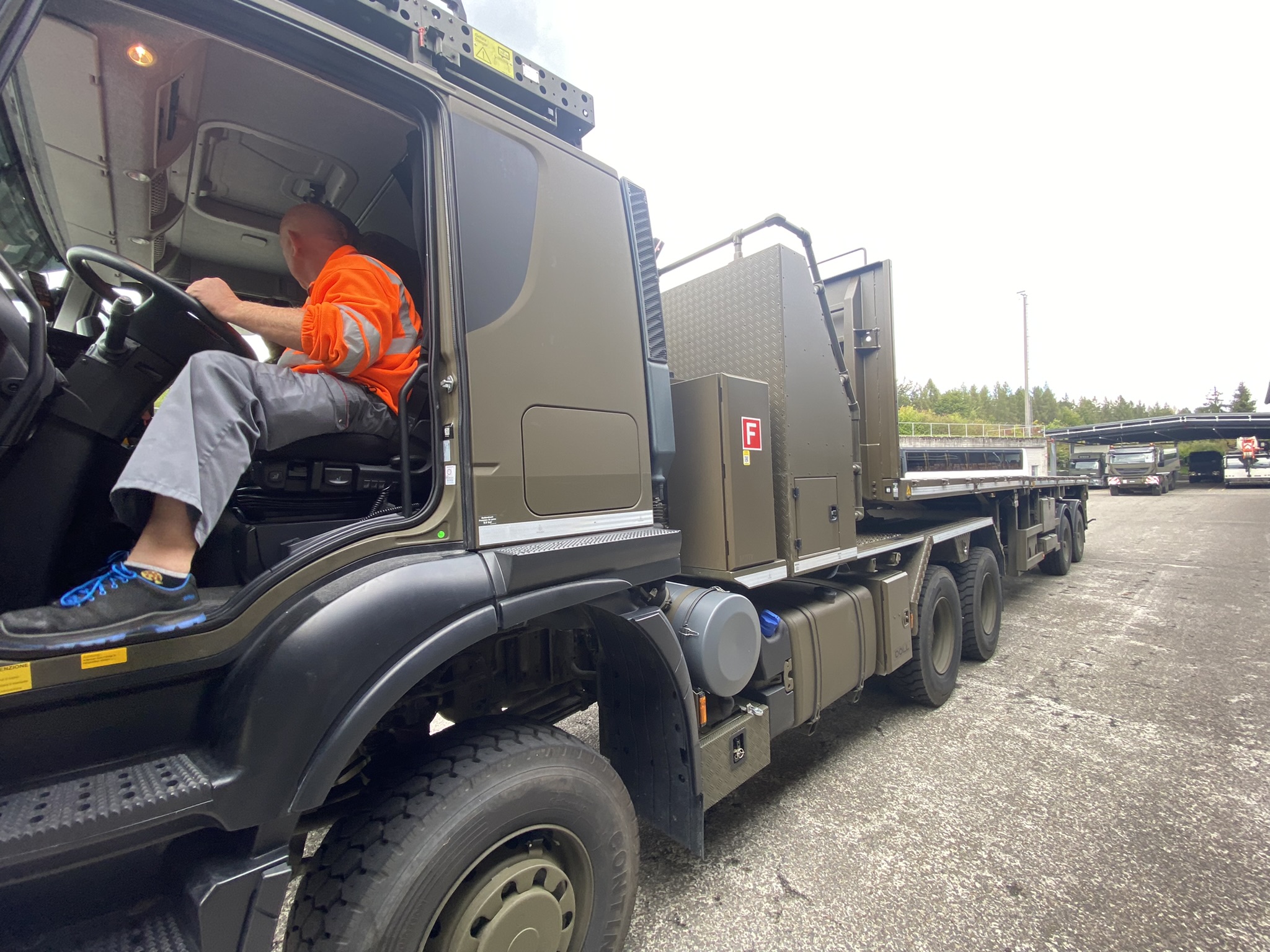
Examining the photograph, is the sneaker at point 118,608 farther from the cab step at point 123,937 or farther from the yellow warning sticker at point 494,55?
the yellow warning sticker at point 494,55

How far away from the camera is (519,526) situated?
1701 millimetres

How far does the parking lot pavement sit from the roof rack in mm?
3021

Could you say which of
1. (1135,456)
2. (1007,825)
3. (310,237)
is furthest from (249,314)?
(1135,456)

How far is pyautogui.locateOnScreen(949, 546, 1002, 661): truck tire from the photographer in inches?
195

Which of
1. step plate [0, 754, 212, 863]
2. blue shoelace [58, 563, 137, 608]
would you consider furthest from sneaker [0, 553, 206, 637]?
step plate [0, 754, 212, 863]

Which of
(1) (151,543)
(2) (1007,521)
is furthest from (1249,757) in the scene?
(1) (151,543)

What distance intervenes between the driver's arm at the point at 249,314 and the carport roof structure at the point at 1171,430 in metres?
37.1

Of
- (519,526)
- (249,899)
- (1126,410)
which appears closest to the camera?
(249,899)

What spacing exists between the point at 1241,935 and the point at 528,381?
3.26 metres

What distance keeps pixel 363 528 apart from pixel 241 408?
40 centimetres

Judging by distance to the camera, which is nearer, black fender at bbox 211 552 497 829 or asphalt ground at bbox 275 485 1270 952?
black fender at bbox 211 552 497 829

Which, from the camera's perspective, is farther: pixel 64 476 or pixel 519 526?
pixel 519 526

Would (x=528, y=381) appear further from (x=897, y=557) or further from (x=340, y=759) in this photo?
(x=897, y=557)

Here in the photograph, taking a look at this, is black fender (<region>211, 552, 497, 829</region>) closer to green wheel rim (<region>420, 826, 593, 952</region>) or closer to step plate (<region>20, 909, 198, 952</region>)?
step plate (<region>20, 909, 198, 952</region>)
